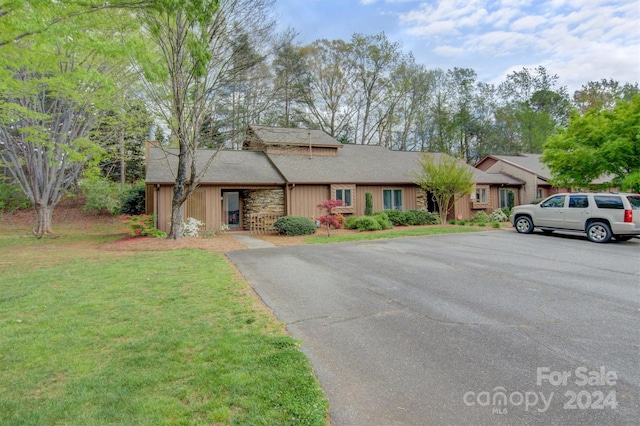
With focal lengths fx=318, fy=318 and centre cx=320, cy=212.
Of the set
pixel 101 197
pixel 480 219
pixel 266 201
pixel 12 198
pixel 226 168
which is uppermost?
pixel 226 168

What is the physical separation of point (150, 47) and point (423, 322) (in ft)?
43.8

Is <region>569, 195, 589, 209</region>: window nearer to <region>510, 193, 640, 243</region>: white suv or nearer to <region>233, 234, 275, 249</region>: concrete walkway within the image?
<region>510, 193, 640, 243</region>: white suv

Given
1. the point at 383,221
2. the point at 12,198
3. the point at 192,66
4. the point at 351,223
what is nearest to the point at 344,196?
the point at 351,223

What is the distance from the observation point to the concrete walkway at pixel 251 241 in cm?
1152

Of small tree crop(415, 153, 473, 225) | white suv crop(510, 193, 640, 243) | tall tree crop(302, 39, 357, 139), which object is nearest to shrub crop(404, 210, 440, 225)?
small tree crop(415, 153, 473, 225)

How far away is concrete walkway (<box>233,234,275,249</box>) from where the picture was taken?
1152 cm

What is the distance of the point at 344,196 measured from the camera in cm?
1709

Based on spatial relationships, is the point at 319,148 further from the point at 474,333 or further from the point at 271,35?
the point at 474,333

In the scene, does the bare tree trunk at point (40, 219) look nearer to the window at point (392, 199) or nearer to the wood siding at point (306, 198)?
the wood siding at point (306, 198)

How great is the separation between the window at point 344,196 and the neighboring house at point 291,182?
0.18 ft

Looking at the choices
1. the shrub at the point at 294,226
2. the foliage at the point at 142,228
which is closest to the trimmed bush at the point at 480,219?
the shrub at the point at 294,226

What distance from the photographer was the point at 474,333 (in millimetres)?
3779

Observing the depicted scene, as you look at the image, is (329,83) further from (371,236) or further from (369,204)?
(371,236)

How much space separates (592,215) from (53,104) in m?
21.7
